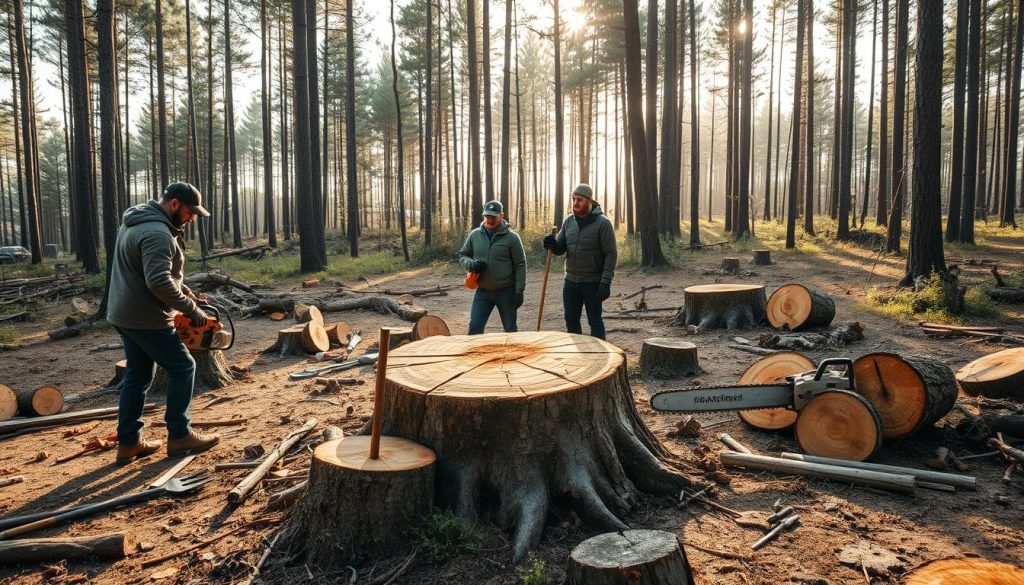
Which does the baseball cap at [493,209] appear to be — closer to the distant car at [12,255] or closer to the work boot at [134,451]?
the work boot at [134,451]

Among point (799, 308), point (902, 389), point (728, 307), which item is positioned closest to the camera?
point (902, 389)

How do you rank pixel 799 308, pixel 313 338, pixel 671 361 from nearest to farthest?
1. pixel 671 361
2. pixel 799 308
3. pixel 313 338

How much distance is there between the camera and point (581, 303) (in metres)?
6.64

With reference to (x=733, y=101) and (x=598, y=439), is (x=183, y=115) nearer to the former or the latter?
(x=733, y=101)

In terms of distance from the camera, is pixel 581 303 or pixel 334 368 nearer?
pixel 581 303

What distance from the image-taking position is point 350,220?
2184cm

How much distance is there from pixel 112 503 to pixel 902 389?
5736 mm

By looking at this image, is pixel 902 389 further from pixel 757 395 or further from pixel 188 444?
pixel 188 444

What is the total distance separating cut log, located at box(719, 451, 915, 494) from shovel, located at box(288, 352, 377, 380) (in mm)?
5235

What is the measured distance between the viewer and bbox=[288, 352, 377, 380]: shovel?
287 inches

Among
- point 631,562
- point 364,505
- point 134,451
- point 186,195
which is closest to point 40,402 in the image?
point 134,451

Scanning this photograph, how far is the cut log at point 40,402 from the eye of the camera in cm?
571

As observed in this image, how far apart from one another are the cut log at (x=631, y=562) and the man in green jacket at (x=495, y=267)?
4.14m

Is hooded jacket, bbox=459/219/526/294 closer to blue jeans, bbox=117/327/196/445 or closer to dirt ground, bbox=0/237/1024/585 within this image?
dirt ground, bbox=0/237/1024/585
